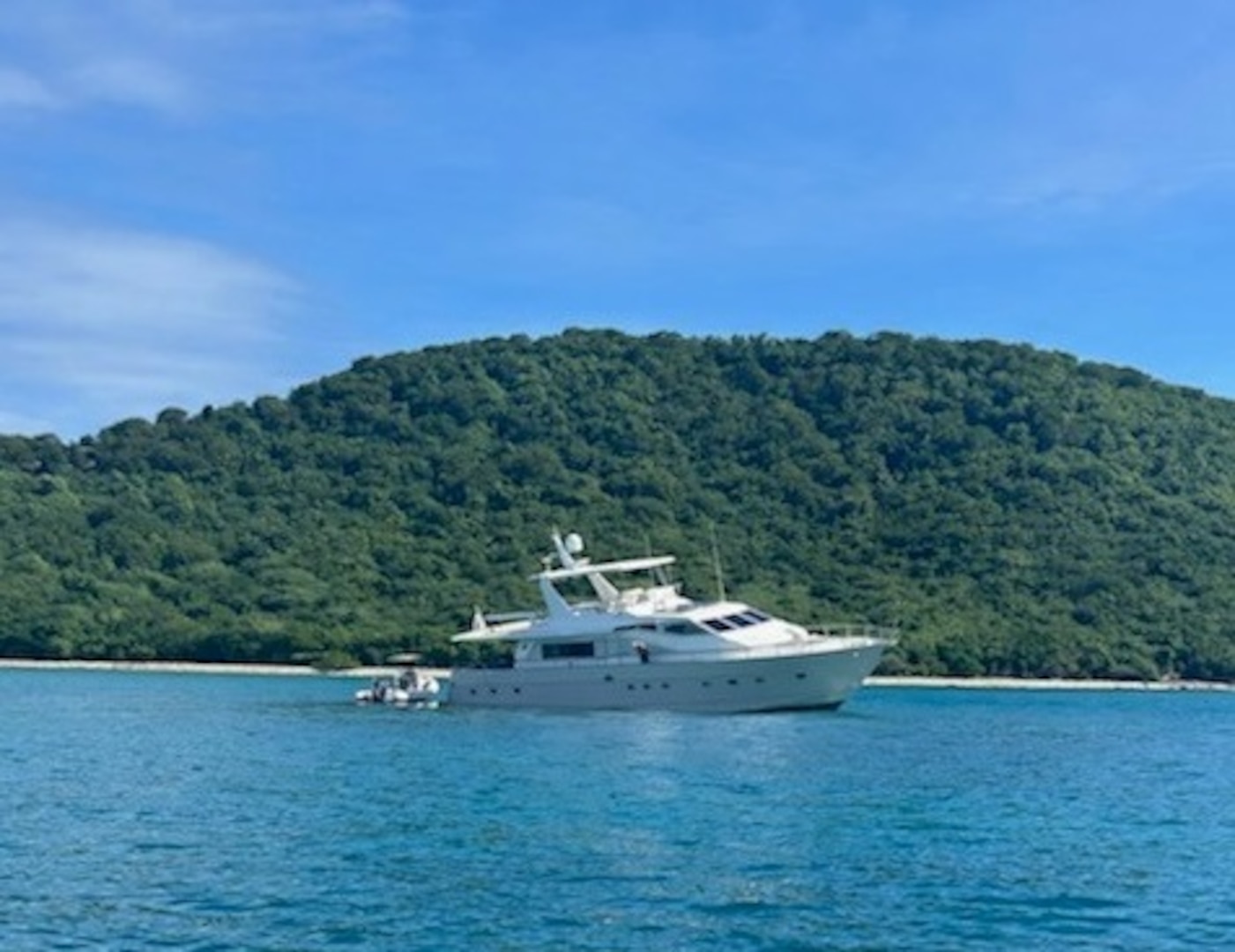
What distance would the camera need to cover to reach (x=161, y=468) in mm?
144500

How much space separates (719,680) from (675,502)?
6944 cm

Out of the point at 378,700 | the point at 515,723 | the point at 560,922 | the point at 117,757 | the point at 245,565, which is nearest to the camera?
the point at 560,922

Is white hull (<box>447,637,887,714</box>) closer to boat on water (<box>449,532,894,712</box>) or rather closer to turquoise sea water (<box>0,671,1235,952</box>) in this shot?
boat on water (<box>449,532,894,712</box>)

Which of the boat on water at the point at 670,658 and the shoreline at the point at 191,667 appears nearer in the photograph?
the boat on water at the point at 670,658

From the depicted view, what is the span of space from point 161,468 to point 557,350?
39657 millimetres

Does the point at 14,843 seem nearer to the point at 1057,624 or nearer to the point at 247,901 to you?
the point at 247,901

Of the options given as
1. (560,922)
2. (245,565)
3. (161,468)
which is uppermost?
(161,468)

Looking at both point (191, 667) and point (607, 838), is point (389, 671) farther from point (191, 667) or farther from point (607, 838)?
point (607, 838)

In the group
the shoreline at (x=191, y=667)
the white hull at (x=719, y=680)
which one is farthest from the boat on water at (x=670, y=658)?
the shoreline at (x=191, y=667)

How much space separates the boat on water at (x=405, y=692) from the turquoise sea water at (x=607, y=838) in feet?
42.5

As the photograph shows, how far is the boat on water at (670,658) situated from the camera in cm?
5603

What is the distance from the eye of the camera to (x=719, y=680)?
Result: 5600 centimetres

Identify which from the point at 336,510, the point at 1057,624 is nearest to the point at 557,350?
the point at 336,510

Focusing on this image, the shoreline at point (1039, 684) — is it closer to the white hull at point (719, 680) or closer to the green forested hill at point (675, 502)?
the green forested hill at point (675, 502)
